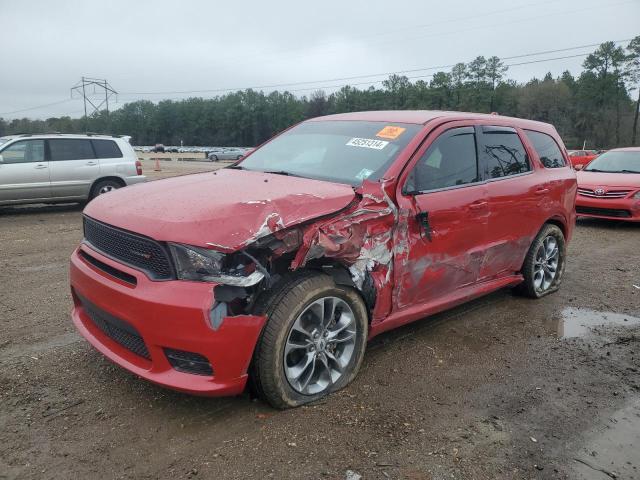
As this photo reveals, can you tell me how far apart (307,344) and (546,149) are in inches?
143

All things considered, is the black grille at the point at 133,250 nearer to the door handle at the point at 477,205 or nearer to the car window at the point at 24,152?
the door handle at the point at 477,205

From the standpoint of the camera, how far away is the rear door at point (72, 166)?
10.5 m

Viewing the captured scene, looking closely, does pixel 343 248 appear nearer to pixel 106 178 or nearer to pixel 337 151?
pixel 337 151

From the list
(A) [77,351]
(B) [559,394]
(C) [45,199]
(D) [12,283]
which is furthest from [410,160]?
(C) [45,199]

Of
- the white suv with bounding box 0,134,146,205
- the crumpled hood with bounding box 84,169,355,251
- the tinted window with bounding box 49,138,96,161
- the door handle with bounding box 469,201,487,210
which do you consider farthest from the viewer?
the tinted window with bounding box 49,138,96,161

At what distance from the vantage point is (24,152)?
1028 cm

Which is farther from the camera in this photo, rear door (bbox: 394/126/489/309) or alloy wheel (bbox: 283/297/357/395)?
rear door (bbox: 394/126/489/309)

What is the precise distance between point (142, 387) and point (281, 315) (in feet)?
3.76

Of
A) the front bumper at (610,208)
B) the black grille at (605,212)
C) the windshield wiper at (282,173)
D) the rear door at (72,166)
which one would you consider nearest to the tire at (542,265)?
the windshield wiper at (282,173)

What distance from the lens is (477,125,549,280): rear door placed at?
4254mm

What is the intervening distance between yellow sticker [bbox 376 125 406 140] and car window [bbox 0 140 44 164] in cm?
906

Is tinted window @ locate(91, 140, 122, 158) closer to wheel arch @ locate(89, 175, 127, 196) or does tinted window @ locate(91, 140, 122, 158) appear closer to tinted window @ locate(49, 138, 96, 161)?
tinted window @ locate(49, 138, 96, 161)

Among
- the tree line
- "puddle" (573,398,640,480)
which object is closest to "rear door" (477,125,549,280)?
"puddle" (573,398,640,480)

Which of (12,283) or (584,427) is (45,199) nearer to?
(12,283)
